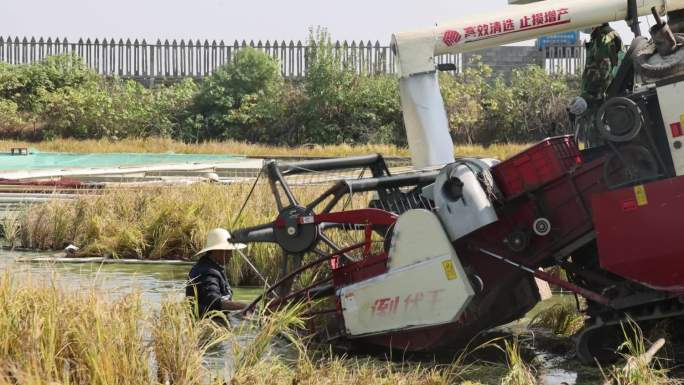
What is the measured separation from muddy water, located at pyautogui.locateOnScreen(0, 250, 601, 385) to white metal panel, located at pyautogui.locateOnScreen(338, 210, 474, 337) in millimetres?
626

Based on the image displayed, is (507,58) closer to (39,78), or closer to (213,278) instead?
(39,78)

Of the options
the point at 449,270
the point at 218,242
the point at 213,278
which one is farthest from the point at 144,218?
the point at 449,270

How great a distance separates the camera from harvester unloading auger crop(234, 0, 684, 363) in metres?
7.43

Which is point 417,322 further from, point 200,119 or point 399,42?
point 200,119

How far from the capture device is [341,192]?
9320 millimetres

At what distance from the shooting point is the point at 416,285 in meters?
8.19

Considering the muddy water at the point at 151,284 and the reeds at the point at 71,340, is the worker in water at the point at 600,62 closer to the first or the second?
the muddy water at the point at 151,284

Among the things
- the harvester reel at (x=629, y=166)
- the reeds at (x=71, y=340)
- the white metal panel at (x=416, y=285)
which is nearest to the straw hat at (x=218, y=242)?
the white metal panel at (x=416, y=285)

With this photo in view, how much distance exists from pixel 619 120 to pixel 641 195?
50cm

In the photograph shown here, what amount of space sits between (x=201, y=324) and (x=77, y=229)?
8.27 metres

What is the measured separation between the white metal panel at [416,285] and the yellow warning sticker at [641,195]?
1300 mm

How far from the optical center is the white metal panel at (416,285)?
802 centimetres

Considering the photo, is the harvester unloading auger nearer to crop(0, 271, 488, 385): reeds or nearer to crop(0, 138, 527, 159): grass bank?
crop(0, 271, 488, 385): reeds

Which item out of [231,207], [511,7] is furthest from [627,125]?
[231,207]
